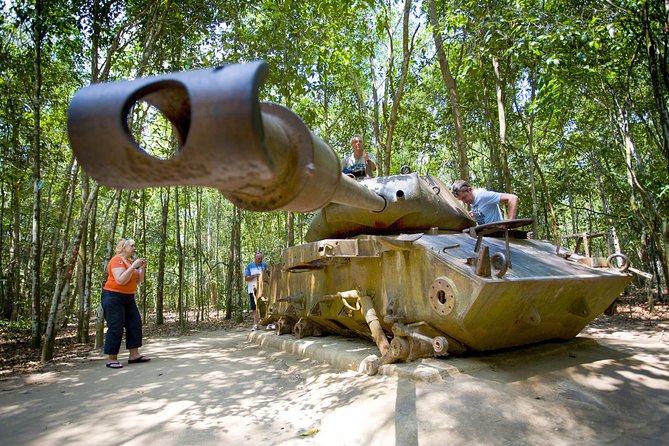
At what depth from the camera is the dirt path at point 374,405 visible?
3377 millimetres

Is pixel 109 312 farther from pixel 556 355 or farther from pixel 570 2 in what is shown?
pixel 570 2

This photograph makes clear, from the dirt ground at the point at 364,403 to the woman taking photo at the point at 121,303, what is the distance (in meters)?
0.49

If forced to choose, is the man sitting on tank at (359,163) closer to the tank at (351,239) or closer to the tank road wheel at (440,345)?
the tank at (351,239)

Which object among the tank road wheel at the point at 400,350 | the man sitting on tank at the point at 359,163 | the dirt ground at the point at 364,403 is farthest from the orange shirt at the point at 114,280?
the tank road wheel at the point at 400,350

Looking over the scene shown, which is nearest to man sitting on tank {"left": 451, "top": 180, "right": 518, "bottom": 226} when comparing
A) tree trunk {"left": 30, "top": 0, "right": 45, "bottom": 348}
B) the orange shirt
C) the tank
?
the tank

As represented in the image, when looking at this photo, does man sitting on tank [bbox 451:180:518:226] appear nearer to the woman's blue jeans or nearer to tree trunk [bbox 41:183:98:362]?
the woman's blue jeans

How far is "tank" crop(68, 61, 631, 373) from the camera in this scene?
0.87 metres

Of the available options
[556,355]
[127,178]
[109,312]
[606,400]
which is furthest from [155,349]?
[127,178]

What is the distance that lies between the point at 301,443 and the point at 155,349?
6.19 meters

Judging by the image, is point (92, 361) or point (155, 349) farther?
point (155, 349)

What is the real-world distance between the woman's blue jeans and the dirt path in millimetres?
691

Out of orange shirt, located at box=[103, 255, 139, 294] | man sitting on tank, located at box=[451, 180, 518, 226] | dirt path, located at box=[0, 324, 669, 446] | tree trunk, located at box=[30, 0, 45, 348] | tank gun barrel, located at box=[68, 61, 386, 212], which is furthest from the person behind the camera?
tree trunk, located at box=[30, 0, 45, 348]

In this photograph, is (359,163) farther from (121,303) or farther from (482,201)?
(121,303)

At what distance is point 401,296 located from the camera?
5090 millimetres
